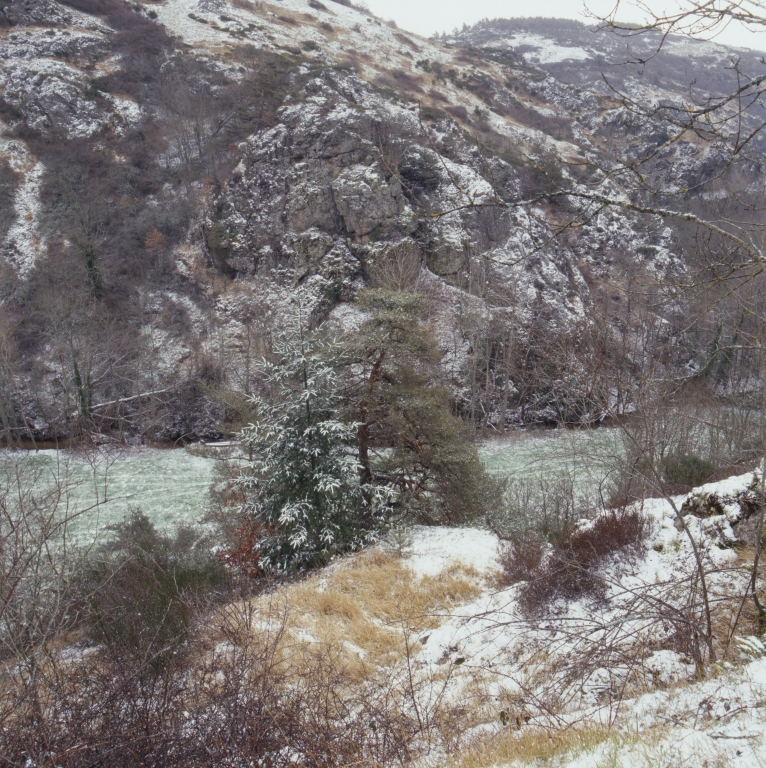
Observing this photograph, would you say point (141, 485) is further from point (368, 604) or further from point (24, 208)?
point (24, 208)

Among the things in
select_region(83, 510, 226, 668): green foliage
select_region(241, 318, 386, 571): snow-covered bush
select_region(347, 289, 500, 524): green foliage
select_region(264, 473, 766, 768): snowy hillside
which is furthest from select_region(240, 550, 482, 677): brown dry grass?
select_region(347, 289, 500, 524): green foliage

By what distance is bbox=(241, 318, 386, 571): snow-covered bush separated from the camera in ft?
29.5

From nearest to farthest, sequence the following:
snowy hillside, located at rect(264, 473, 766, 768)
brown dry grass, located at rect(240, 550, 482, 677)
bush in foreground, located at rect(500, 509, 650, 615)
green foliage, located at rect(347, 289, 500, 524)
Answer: snowy hillside, located at rect(264, 473, 766, 768) < bush in foreground, located at rect(500, 509, 650, 615) < brown dry grass, located at rect(240, 550, 482, 677) < green foliage, located at rect(347, 289, 500, 524)

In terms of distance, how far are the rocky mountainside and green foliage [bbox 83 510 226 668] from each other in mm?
10326

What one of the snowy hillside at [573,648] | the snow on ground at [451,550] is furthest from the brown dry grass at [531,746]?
the snow on ground at [451,550]

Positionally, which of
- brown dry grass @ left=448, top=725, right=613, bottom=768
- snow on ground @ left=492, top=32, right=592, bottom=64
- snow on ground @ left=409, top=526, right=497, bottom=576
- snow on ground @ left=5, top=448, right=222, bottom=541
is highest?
snow on ground @ left=492, top=32, right=592, bottom=64

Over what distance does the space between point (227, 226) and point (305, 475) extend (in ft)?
78.6

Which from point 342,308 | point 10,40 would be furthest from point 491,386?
point 10,40

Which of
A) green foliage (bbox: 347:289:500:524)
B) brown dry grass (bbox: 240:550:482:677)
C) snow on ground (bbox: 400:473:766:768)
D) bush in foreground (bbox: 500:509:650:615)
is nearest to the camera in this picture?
snow on ground (bbox: 400:473:766:768)

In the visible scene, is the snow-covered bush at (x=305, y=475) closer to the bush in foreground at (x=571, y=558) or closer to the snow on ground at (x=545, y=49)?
the bush in foreground at (x=571, y=558)

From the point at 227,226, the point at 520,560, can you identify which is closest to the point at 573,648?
the point at 520,560

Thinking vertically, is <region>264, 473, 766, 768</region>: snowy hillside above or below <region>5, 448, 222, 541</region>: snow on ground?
above

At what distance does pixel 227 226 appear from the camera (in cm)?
2902

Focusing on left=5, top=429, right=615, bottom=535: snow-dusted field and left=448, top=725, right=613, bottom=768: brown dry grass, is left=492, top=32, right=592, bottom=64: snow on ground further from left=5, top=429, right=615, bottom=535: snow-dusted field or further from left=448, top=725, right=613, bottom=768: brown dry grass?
left=448, top=725, right=613, bottom=768: brown dry grass
